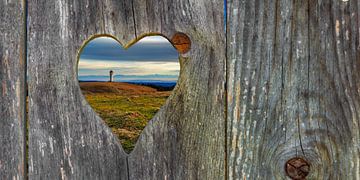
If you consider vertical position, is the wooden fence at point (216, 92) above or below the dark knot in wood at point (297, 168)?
above

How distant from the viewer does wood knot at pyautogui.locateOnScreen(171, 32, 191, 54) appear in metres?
1.36

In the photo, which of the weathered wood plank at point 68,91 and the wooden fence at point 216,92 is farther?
the weathered wood plank at point 68,91

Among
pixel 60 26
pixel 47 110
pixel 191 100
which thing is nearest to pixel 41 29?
pixel 60 26

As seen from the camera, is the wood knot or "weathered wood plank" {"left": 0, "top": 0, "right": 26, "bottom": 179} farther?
"weathered wood plank" {"left": 0, "top": 0, "right": 26, "bottom": 179}

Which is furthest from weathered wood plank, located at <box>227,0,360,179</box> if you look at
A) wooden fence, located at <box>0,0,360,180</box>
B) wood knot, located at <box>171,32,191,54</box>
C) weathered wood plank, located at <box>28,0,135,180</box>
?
weathered wood plank, located at <box>28,0,135,180</box>

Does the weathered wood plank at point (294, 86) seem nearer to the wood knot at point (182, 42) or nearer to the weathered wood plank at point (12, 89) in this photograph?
the wood knot at point (182, 42)

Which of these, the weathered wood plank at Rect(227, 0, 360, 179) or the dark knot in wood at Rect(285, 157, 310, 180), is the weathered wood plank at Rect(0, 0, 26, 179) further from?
the dark knot in wood at Rect(285, 157, 310, 180)

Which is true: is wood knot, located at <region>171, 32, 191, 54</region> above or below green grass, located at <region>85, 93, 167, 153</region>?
above

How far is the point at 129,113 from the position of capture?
5.15 feet

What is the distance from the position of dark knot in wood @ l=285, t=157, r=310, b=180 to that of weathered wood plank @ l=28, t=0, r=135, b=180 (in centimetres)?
48

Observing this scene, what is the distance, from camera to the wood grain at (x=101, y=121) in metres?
1.35

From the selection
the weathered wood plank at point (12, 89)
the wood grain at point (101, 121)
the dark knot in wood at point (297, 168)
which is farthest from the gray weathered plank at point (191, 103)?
the weathered wood plank at point (12, 89)

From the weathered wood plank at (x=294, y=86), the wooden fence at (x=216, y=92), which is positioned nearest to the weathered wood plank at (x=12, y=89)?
the wooden fence at (x=216, y=92)

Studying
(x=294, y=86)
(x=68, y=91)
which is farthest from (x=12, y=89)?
(x=294, y=86)
